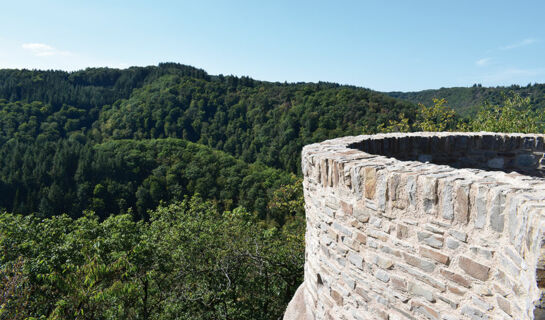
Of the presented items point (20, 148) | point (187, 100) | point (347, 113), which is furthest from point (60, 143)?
point (347, 113)

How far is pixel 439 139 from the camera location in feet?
17.6

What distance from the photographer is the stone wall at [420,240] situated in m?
1.87

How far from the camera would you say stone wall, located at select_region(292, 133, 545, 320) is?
6.15ft

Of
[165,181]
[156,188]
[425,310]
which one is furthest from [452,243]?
[165,181]

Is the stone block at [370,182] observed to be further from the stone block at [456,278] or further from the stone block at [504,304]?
the stone block at [504,304]

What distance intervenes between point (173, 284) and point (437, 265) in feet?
32.3

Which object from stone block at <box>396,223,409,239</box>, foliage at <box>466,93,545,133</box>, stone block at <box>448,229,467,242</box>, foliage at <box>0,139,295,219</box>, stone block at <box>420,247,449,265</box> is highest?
foliage at <box>466,93,545,133</box>

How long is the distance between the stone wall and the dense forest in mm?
6075

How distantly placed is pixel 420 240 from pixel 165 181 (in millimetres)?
48748

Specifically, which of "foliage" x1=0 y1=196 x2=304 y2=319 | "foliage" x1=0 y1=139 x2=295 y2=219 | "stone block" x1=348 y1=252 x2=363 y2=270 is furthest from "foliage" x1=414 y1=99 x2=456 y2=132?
"foliage" x1=0 y1=139 x2=295 y2=219

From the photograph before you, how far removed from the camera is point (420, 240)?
2.46m

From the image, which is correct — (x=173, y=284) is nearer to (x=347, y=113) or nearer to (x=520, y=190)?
(x=520, y=190)

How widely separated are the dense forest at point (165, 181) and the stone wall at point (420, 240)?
19.9 feet

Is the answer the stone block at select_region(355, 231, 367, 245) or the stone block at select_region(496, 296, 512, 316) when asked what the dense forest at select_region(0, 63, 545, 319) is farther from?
the stone block at select_region(496, 296, 512, 316)
